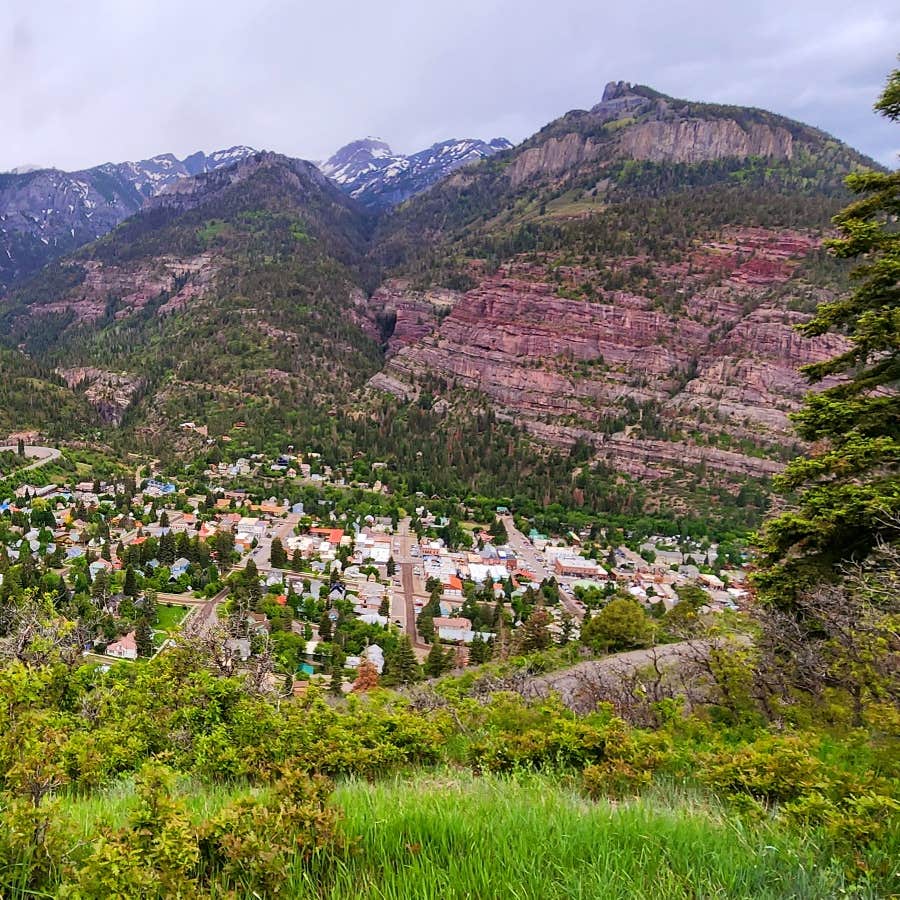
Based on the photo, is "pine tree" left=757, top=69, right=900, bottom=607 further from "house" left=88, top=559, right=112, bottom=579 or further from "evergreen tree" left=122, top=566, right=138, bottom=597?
"house" left=88, top=559, right=112, bottom=579

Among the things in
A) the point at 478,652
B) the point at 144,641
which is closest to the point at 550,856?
the point at 478,652

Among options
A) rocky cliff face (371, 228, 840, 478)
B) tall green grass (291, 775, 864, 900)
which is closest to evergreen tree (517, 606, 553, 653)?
tall green grass (291, 775, 864, 900)

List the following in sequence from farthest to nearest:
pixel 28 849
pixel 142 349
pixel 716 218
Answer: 1. pixel 142 349
2. pixel 716 218
3. pixel 28 849

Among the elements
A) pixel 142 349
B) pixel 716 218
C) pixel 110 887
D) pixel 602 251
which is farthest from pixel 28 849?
pixel 142 349

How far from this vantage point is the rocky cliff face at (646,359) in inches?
2304

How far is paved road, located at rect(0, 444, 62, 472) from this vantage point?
164 feet

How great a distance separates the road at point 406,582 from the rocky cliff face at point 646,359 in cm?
2985

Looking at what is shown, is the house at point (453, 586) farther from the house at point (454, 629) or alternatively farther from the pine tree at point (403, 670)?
the pine tree at point (403, 670)

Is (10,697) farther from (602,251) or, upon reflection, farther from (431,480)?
(602,251)

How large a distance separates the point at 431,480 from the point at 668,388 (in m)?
33.6

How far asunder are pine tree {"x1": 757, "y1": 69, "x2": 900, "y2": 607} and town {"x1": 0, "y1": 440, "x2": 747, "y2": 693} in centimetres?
681

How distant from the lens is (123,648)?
22000mm

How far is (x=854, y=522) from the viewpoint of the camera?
20.4 ft

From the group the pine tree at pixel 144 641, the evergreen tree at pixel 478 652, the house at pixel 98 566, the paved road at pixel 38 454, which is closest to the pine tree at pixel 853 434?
the evergreen tree at pixel 478 652
